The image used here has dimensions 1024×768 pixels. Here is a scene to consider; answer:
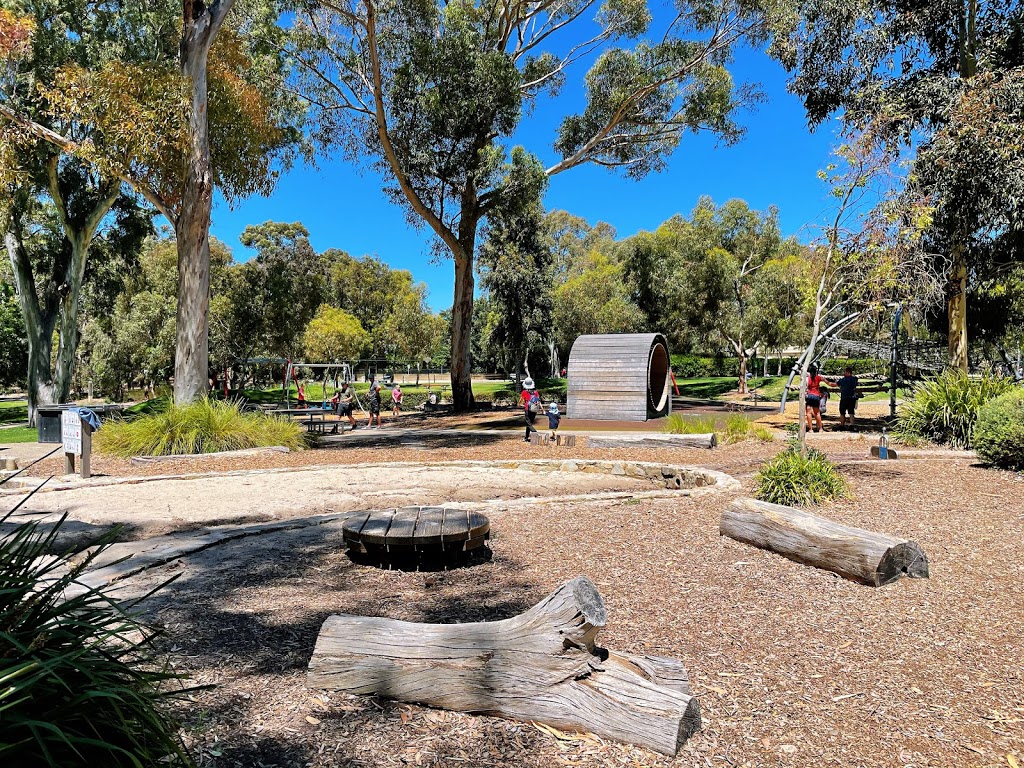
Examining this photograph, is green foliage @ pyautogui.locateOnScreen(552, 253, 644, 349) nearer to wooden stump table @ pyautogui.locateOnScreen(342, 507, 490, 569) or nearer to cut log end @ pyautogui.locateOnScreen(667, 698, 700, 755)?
wooden stump table @ pyautogui.locateOnScreen(342, 507, 490, 569)

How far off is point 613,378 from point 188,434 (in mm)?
10372

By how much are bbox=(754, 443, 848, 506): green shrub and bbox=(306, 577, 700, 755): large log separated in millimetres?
4384

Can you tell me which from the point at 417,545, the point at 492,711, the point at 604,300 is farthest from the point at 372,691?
the point at 604,300

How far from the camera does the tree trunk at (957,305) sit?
46.7ft

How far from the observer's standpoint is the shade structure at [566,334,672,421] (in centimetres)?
1647

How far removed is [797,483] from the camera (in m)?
6.73

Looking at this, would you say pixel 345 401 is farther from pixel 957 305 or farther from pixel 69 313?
pixel 957 305

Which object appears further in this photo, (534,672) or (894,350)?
(894,350)

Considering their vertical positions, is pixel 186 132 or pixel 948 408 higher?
pixel 186 132

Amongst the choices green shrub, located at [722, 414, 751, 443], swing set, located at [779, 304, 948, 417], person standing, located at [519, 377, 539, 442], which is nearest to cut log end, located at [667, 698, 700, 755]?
green shrub, located at [722, 414, 751, 443]

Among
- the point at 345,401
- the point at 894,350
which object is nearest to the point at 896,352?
the point at 894,350

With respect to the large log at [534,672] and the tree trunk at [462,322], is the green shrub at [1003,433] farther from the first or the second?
the tree trunk at [462,322]

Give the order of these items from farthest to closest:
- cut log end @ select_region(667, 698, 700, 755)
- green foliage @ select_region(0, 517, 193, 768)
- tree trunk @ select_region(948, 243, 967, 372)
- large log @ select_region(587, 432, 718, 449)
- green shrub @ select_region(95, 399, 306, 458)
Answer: tree trunk @ select_region(948, 243, 967, 372) < large log @ select_region(587, 432, 718, 449) < green shrub @ select_region(95, 399, 306, 458) < cut log end @ select_region(667, 698, 700, 755) < green foliage @ select_region(0, 517, 193, 768)

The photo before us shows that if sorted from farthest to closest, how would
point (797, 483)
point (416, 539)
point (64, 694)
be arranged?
point (797, 483) < point (416, 539) < point (64, 694)
